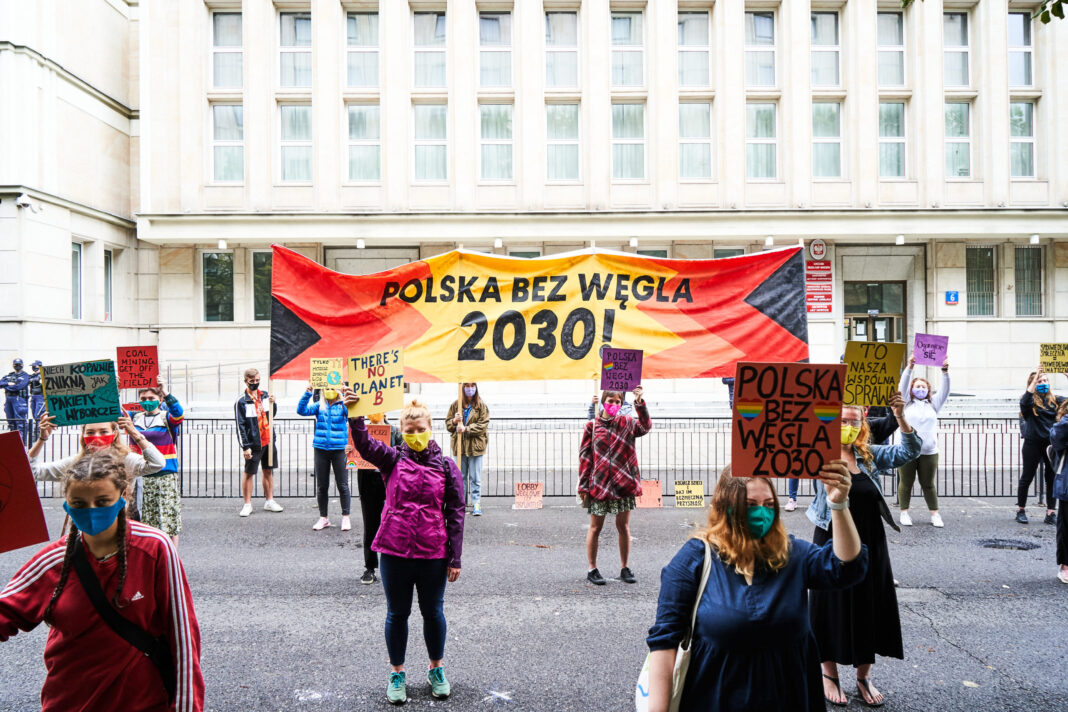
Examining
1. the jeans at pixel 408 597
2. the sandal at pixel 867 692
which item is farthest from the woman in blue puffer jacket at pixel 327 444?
the sandal at pixel 867 692

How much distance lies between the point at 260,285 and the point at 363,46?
27.8 feet

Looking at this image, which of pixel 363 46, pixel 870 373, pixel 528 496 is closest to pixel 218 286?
pixel 363 46

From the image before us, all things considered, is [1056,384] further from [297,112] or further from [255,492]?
[297,112]

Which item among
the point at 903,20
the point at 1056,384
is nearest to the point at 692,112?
the point at 903,20

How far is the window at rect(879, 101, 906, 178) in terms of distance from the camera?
24.1 metres

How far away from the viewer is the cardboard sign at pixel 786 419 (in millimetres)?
3008

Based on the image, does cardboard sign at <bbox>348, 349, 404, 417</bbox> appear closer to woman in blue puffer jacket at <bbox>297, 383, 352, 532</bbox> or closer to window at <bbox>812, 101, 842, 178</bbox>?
woman in blue puffer jacket at <bbox>297, 383, 352, 532</bbox>

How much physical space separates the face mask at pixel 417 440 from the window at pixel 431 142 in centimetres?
2017

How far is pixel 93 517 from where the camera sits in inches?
106

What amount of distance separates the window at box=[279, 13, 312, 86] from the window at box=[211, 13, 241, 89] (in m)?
1.49

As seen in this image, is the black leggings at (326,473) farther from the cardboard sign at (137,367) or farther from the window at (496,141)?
the window at (496,141)

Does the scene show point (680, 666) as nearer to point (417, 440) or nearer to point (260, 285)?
point (417, 440)

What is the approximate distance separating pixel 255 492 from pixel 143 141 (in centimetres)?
1618

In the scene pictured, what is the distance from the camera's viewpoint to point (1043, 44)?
23.8 meters
